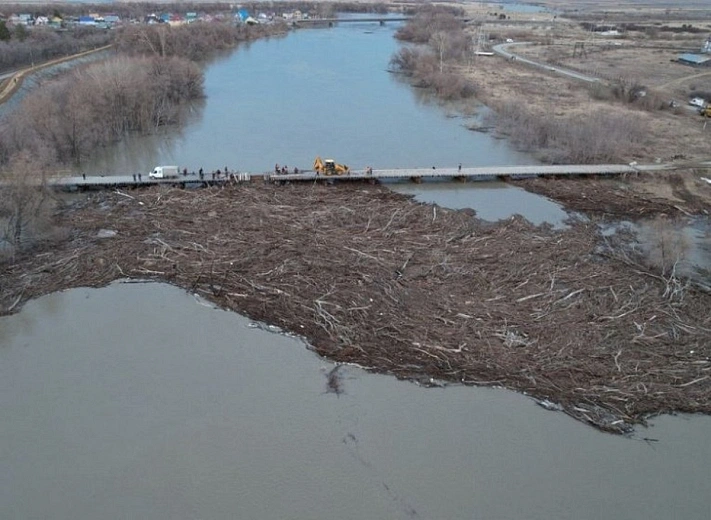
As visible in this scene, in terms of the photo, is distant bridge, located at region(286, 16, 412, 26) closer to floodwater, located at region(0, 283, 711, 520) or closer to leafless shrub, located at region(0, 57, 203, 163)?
leafless shrub, located at region(0, 57, 203, 163)

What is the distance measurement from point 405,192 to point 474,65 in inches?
A: 1545

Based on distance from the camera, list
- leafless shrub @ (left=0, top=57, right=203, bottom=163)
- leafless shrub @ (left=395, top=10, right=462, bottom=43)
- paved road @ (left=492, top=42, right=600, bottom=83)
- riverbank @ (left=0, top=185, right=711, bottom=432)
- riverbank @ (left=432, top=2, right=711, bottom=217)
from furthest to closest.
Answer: leafless shrub @ (left=395, top=10, right=462, bottom=43), paved road @ (left=492, top=42, right=600, bottom=83), leafless shrub @ (left=0, top=57, right=203, bottom=163), riverbank @ (left=432, top=2, right=711, bottom=217), riverbank @ (left=0, top=185, right=711, bottom=432)

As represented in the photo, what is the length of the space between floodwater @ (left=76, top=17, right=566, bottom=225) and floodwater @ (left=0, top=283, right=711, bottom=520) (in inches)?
→ 492

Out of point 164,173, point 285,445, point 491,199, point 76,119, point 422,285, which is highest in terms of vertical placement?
point 76,119

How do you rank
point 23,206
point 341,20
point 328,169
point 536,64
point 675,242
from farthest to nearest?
point 341,20 → point 536,64 → point 328,169 → point 675,242 → point 23,206

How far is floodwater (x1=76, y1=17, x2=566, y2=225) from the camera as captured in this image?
30438 mm

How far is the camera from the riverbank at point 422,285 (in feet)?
55.6

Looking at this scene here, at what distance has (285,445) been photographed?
15320mm

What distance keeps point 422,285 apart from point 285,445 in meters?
7.50

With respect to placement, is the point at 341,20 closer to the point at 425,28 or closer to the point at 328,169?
the point at 425,28

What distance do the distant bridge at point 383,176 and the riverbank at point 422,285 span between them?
4.73 feet

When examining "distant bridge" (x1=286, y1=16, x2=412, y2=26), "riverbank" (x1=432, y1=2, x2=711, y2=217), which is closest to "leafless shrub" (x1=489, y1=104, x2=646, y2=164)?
"riverbank" (x1=432, y1=2, x2=711, y2=217)

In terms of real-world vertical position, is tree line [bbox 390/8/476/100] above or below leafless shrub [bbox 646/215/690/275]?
above

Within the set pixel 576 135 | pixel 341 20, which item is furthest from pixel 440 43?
pixel 341 20
